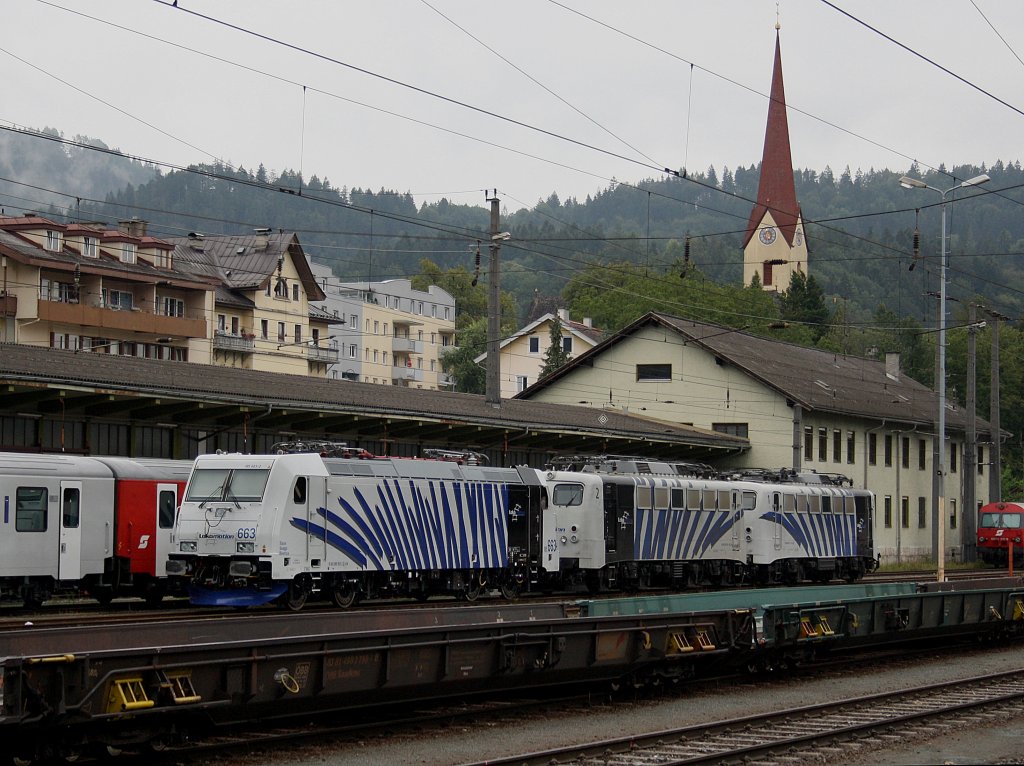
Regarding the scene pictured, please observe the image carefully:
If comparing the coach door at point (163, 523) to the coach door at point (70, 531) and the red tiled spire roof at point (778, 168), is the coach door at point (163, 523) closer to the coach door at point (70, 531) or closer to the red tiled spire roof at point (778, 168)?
the coach door at point (70, 531)

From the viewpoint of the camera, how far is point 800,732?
1506 centimetres

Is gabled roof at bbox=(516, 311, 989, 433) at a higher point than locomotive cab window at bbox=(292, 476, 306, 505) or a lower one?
higher

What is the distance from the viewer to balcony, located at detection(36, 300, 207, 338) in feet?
214

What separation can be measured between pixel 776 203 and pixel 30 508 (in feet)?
318

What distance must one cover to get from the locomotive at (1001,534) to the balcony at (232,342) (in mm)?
43643

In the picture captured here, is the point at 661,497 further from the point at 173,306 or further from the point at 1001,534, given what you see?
the point at 173,306

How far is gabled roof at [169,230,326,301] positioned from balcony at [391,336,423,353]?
2620cm

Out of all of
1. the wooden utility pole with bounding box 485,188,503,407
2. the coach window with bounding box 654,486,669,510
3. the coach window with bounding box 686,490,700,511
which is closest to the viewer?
the coach window with bounding box 654,486,669,510

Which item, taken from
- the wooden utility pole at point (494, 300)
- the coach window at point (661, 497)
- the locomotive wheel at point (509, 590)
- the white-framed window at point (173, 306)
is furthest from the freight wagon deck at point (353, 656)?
Result: the white-framed window at point (173, 306)

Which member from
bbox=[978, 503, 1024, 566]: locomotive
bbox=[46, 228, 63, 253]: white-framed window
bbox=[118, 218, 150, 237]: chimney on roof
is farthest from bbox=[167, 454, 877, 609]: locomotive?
bbox=[118, 218, 150, 237]: chimney on roof

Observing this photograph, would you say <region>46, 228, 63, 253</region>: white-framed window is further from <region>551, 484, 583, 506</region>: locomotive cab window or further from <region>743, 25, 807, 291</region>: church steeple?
<region>743, 25, 807, 291</region>: church steeple

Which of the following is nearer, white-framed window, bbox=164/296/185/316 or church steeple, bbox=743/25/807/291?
white-framed window, bbox=164/296/185/316

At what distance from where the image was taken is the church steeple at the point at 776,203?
11431cm

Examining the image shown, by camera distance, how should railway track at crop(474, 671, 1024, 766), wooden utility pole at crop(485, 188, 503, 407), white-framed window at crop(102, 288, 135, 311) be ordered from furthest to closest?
1. white-framed window at crop(102, 288, 135, 311)
2. wooden utility pole at crop(485, 188, 503, 407)
3. railway track at crop(474, 671, 1024, 766)
